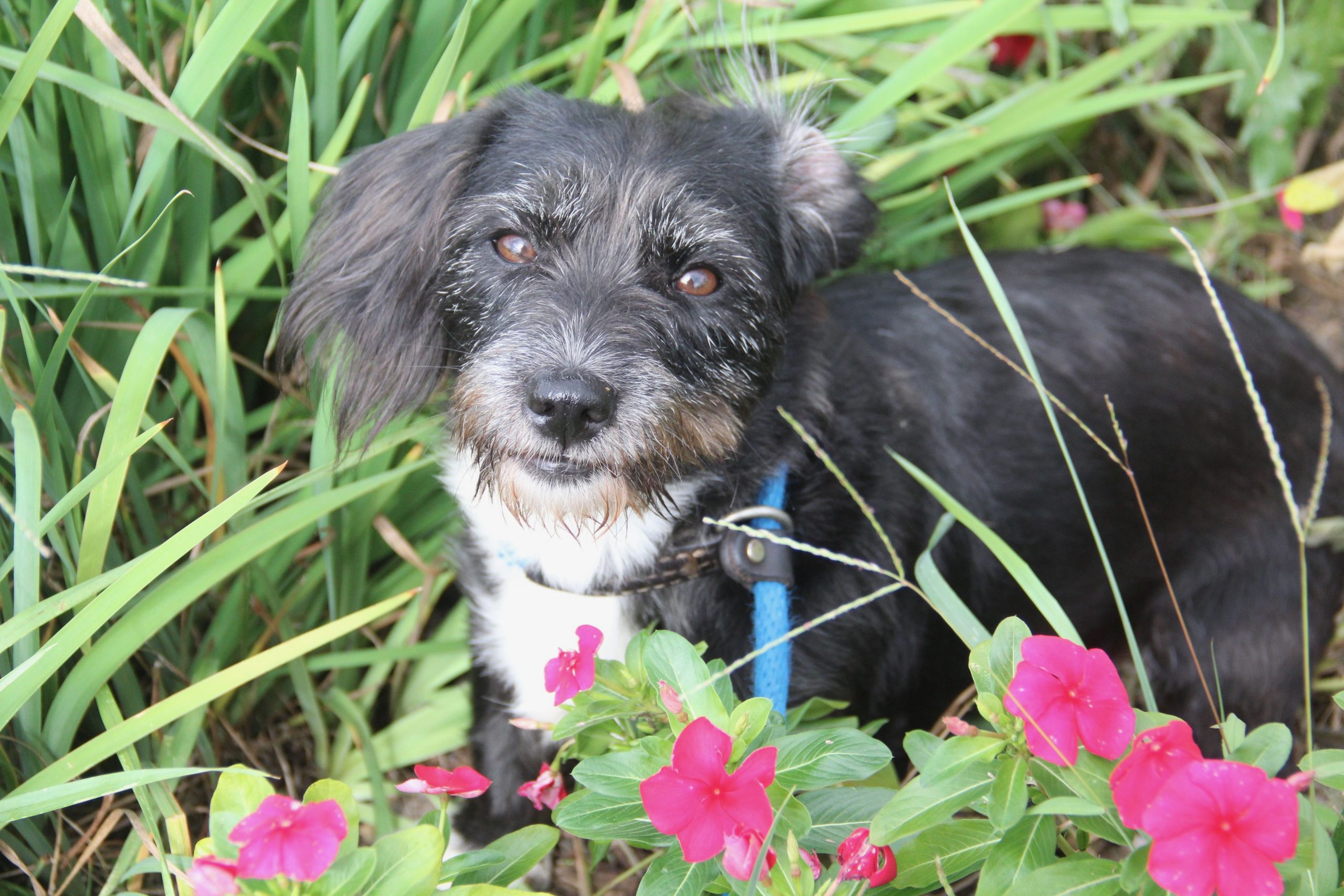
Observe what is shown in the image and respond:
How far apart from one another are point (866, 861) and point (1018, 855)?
0.19 metres

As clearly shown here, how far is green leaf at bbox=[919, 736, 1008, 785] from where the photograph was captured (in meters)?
1.32

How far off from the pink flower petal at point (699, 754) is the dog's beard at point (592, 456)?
715mm

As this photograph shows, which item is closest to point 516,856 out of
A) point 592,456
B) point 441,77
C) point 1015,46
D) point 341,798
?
point 341,798

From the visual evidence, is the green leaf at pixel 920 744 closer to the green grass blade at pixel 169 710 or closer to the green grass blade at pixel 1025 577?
the green grass blade at pixel 1025 577

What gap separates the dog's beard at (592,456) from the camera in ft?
6.25

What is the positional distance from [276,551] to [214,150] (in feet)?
3.08

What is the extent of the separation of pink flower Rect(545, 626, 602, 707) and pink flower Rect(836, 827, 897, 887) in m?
0.42

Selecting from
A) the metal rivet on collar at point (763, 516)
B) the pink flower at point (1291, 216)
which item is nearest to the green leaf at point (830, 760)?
the metal rivet on collar at point (763, 516)

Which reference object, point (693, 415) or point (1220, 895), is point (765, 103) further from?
point (1220, 895)

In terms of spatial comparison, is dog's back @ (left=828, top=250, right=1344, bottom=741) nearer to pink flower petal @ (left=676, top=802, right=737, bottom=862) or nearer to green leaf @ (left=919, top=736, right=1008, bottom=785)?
green leaf @ (left=919, top=736, right=1008, bottom=785)

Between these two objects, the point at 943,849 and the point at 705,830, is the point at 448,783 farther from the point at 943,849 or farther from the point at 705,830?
the point at 943,849

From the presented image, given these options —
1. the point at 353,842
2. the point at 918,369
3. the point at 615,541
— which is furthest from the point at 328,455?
the point at 918,369

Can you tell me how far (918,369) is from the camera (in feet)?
8.34

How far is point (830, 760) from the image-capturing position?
4.70 feet
